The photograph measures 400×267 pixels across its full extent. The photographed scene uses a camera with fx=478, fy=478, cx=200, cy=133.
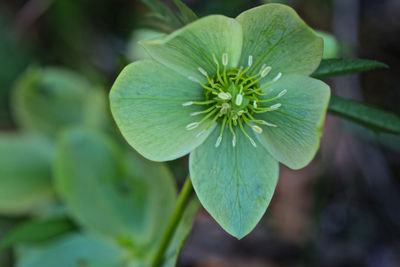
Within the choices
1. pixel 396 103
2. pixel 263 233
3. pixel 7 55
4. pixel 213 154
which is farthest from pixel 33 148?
pixel 396 103

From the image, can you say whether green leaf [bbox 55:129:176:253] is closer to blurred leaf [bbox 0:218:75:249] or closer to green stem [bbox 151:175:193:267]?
blurred leaf [bbox 0:218:75:249]

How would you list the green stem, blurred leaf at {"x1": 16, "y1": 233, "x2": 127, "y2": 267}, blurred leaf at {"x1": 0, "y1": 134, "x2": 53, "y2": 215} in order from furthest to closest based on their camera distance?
blurred leaf at {"x1": 0, "y1": 134, "x2": 53, "y2": 215} < blurred leaf at {"x1": 16, "y1": 233, "x2": 127, "y2": 267} < the green stem

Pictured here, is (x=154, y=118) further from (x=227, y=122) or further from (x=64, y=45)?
(x=64, y=45)

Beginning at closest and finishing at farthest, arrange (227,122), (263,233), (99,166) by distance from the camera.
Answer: (227,122), (99,166), (263,233)

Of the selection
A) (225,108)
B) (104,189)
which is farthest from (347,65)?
(104,189)

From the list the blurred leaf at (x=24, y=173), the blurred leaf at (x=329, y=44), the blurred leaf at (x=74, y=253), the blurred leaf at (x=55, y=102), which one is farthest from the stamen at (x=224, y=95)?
the blurred leaf at (x=24, y=173)

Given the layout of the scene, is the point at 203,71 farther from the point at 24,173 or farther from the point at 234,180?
the point at 24,173

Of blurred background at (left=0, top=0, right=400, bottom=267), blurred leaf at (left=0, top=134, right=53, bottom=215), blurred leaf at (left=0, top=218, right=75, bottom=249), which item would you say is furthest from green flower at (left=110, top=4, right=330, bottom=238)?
blurred leaf at (left=0, top=134, right=53, bottom=215)
